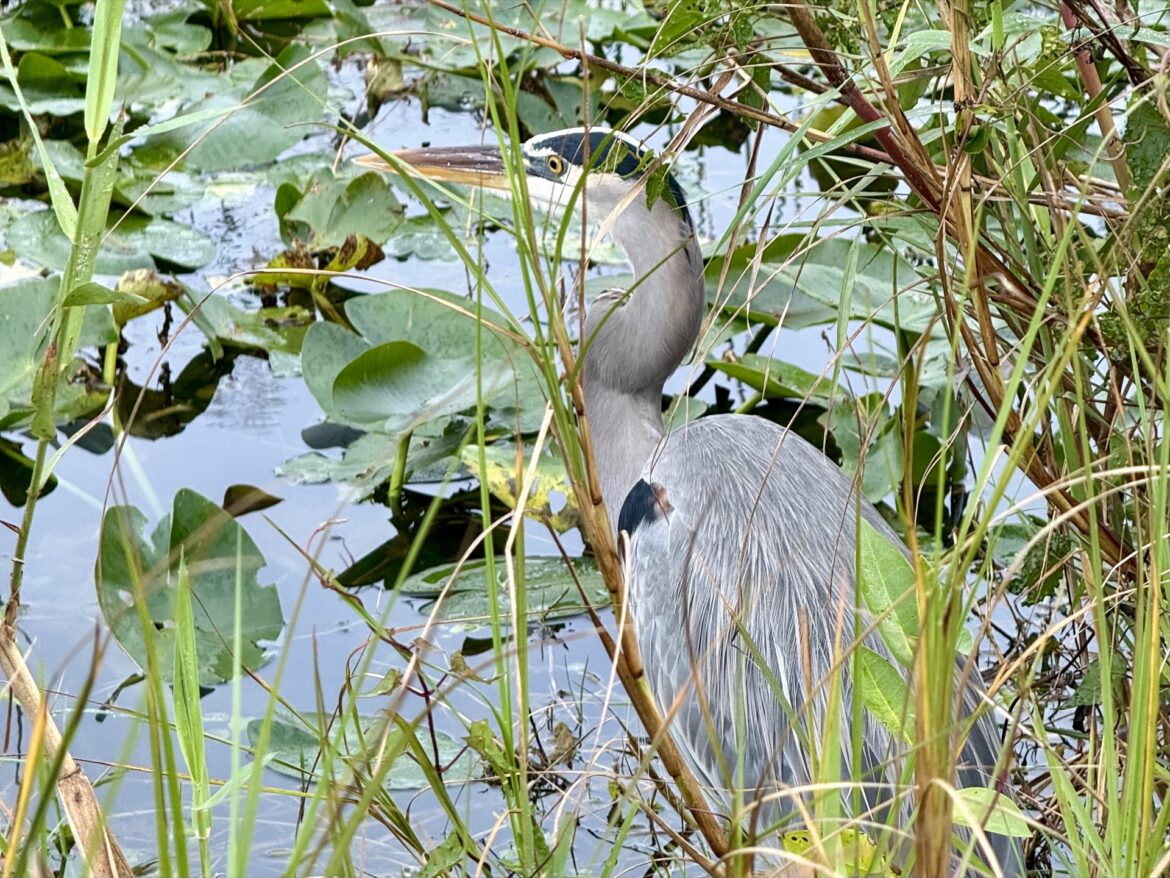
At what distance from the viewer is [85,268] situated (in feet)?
3.98

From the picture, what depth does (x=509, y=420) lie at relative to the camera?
9.61 ft

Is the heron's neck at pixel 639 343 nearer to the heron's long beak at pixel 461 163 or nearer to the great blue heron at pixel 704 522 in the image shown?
the great blue heron at pixel 704 522

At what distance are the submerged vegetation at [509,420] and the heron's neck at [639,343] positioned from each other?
0.09m

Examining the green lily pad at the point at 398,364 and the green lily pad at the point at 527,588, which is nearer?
the green lily pad at the point at 527,588

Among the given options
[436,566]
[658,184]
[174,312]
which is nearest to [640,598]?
[436,566]

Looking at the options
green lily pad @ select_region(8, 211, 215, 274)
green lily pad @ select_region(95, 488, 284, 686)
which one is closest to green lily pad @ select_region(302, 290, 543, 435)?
green lily pad @ select_region(95, 488, 284, 686)

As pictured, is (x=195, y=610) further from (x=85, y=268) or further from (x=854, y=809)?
(x=854, y=809)

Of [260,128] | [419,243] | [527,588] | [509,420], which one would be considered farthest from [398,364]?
[260,128]

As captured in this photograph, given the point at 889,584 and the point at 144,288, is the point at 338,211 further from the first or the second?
the point at 889,584

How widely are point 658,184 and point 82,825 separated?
790 millimetres

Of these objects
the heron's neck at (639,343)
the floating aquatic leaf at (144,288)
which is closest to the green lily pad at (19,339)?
the floating aquatic leaf at (144,288)

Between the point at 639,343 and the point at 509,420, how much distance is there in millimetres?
580

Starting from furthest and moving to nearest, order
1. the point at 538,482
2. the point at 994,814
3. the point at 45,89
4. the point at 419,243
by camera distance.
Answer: the point at 45,89 < the point at 419,243 < the point at 538,482 < the point at 994,814

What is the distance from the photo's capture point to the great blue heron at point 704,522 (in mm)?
1955
